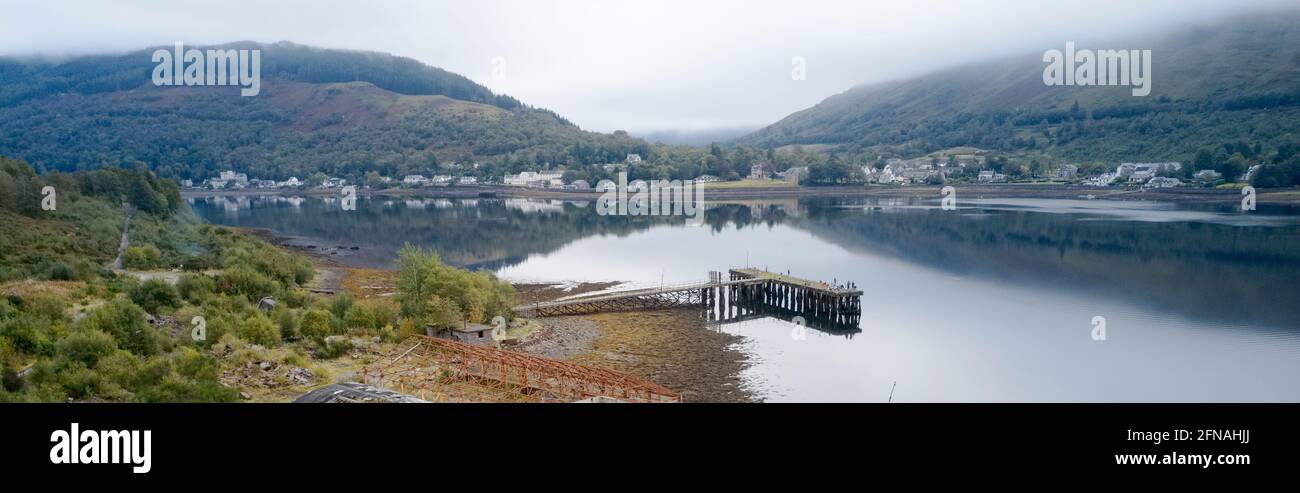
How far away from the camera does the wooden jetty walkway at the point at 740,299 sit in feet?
91.3

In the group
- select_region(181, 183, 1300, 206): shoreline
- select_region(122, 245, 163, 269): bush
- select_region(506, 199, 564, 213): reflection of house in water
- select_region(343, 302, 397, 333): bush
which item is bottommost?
select_region(343, 302, 397, 333): bush

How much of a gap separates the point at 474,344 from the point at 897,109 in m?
180

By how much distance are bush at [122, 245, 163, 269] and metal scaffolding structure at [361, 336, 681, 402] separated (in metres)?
15.0

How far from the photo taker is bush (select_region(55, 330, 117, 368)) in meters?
13.3

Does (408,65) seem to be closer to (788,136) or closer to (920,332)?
(788,136)

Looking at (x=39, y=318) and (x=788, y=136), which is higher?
(x=788, y=136)

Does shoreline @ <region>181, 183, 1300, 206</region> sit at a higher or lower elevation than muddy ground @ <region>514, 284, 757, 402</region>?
higher

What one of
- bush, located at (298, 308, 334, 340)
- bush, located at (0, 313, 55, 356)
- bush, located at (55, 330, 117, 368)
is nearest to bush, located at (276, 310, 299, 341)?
bush, located at (298, 308, 334, 340)

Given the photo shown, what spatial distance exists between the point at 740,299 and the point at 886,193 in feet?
222

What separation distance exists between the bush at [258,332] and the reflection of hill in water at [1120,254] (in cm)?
2956

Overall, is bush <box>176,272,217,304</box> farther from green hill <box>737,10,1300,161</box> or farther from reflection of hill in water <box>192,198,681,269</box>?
green hill <box>737,10,1300,161</box>

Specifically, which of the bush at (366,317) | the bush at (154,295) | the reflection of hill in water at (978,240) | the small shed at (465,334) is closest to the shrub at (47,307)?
the bush at (154,295)

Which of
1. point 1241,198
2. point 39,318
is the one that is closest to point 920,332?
point 39,318
